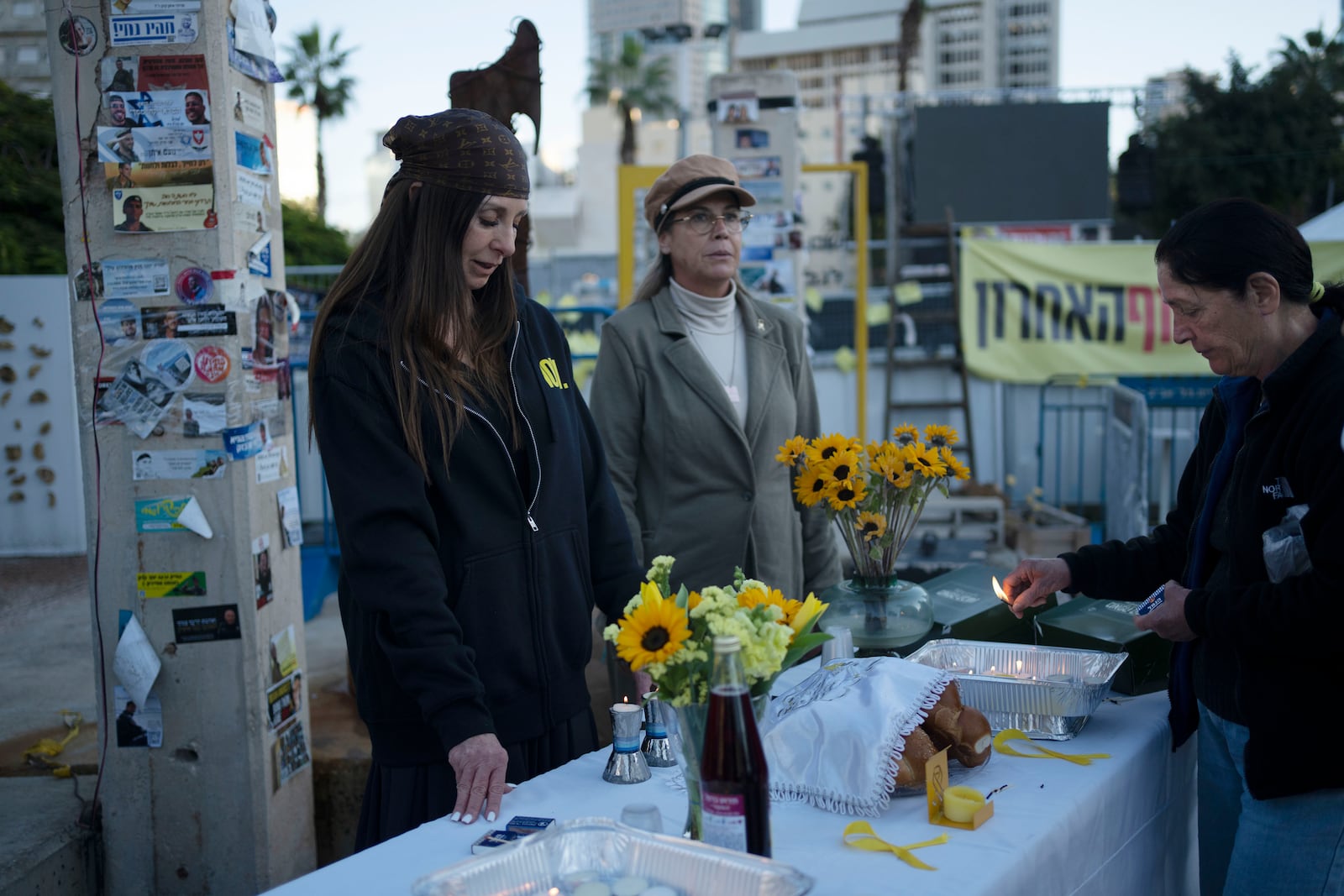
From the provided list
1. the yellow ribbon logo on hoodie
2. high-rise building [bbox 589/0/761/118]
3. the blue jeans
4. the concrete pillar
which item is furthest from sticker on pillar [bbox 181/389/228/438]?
high-rise building [bbox 589/0/761/118]

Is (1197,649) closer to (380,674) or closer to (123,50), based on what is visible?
(380,674)

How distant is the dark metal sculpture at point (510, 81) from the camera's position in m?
3.88

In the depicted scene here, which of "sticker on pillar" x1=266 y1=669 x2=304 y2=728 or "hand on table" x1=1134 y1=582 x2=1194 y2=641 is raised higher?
"hand on table" x1=1134 y1=582 x2=1194 y2=641

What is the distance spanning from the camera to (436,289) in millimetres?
1852

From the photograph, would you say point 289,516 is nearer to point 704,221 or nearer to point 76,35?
point 76,35

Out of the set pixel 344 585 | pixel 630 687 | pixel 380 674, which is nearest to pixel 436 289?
pixel 344 585

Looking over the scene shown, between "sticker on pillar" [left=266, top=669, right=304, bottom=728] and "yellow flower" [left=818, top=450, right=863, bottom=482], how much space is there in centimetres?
165

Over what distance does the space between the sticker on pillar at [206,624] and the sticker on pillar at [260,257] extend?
88cm

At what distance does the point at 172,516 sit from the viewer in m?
2.71

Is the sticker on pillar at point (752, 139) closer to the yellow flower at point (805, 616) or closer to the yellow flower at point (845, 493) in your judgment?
the yellow flower at point (845, 493)

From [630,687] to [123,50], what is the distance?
205cm

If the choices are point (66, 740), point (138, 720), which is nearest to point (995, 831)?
point (138, 720)

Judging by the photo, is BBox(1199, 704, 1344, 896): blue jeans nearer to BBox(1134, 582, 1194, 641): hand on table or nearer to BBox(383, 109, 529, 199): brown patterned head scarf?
BBox(1134, 582, 1194, 641): hand on table

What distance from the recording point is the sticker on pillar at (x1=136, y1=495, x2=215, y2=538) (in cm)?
271
